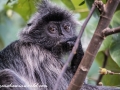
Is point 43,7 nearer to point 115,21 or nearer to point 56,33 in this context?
point 56,33

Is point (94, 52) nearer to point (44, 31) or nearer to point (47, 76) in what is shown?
point (47, 76)

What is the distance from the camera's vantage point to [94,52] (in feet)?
8.63

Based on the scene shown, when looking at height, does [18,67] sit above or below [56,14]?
below

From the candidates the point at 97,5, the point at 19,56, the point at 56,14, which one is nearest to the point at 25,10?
the point at 56,14

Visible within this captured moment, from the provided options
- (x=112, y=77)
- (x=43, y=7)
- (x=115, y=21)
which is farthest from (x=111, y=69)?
(x=43, y=7)

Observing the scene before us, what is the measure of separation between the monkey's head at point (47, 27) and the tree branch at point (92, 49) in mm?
1688

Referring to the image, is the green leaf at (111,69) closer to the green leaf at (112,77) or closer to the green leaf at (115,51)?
the green leaf at (112,77)

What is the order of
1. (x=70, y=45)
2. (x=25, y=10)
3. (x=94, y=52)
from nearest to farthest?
(x=94, y=52)
(x=70, y=45)
(x=25, y=10)

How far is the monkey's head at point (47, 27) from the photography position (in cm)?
442

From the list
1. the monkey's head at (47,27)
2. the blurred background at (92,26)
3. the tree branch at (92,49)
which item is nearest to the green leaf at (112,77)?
the blurred background at (92,26)

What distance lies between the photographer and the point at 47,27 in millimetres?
4539

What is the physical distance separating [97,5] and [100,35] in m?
0.21

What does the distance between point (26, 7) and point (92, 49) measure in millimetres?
2169

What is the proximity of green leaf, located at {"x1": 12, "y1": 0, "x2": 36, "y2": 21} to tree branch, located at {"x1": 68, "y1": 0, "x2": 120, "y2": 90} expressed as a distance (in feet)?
5.99
